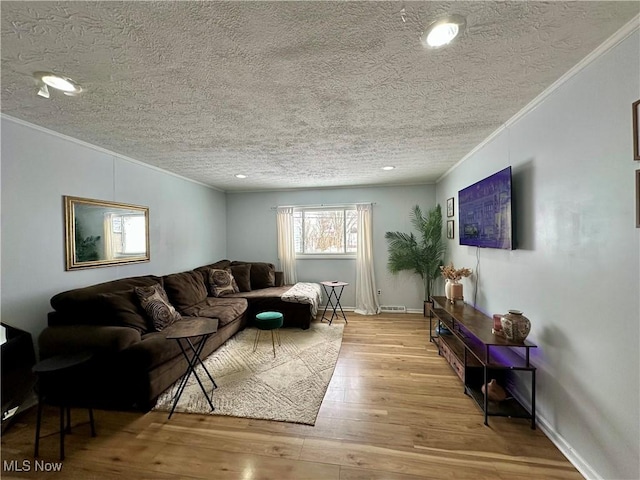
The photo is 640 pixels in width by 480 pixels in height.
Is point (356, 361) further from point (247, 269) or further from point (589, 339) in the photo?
point (247, 269)

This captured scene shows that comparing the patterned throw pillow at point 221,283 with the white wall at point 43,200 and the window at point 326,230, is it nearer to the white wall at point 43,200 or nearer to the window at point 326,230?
the white wall at point 43,200

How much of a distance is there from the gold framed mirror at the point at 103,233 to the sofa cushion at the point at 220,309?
3.17ft

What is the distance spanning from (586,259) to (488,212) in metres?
1.04

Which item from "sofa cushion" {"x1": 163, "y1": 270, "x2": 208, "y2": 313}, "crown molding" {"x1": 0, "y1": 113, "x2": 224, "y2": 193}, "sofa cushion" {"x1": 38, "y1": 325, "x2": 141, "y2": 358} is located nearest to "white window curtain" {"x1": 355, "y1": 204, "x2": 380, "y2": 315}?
"sofa cushion" {"x1": 163, "y1": 270, "x2": 208, "y2": 313}

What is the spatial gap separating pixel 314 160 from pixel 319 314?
9.35ft

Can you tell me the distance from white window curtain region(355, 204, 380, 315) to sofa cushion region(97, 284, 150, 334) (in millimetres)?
3409

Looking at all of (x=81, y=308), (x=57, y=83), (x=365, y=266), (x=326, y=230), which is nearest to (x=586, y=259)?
(x=57, y=83)

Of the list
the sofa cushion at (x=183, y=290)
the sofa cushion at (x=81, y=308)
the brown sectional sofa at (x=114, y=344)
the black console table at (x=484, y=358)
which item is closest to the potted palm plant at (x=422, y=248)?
the black console table at (x=484, y=358)

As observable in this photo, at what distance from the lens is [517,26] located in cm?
114

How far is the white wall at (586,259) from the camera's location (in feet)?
3.99

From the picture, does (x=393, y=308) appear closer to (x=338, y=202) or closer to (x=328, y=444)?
(x=338, y=202)

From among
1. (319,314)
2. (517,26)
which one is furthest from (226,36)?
(319,314)

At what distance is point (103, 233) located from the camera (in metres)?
2.75
